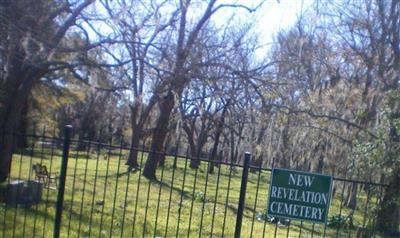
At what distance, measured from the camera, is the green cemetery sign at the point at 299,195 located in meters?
5.51

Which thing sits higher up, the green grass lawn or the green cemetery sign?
the green cemetery sign

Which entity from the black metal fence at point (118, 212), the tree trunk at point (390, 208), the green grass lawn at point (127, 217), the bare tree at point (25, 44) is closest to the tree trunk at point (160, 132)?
the green grass lawn at point (127, 217)

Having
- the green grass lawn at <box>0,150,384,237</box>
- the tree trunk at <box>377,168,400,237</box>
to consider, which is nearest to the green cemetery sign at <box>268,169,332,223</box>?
the green grass lawn at <box>0,150,384,237</box>

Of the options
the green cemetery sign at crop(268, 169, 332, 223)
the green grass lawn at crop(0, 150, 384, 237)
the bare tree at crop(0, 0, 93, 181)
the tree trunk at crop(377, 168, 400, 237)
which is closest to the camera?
the green cemetery sign at crop(268, 169, 332, 223)

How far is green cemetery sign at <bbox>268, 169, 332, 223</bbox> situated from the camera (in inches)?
217

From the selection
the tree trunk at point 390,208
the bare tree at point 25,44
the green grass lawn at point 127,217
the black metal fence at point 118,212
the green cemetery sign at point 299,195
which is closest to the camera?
the green cemetery sign at point 299,195

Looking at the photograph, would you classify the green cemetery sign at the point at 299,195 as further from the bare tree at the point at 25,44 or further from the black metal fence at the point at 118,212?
the bare tree at the point at 25,44

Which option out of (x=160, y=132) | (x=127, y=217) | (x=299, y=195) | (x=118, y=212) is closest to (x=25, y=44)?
(x=118, y=212)

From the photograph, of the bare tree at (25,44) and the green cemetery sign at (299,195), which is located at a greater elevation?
the bare tree at (25,44)

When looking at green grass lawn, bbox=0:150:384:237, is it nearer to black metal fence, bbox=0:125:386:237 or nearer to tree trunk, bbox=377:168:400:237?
black metal fence, bbox=0:125:386:237

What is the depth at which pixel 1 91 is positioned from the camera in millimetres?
16688

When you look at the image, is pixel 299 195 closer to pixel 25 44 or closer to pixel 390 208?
pixel 390 208

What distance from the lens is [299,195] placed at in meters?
5.53

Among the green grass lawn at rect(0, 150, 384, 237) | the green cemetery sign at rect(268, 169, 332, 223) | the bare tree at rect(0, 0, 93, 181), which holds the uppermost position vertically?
the bare tree at rect(0, 0, 93, 181)
